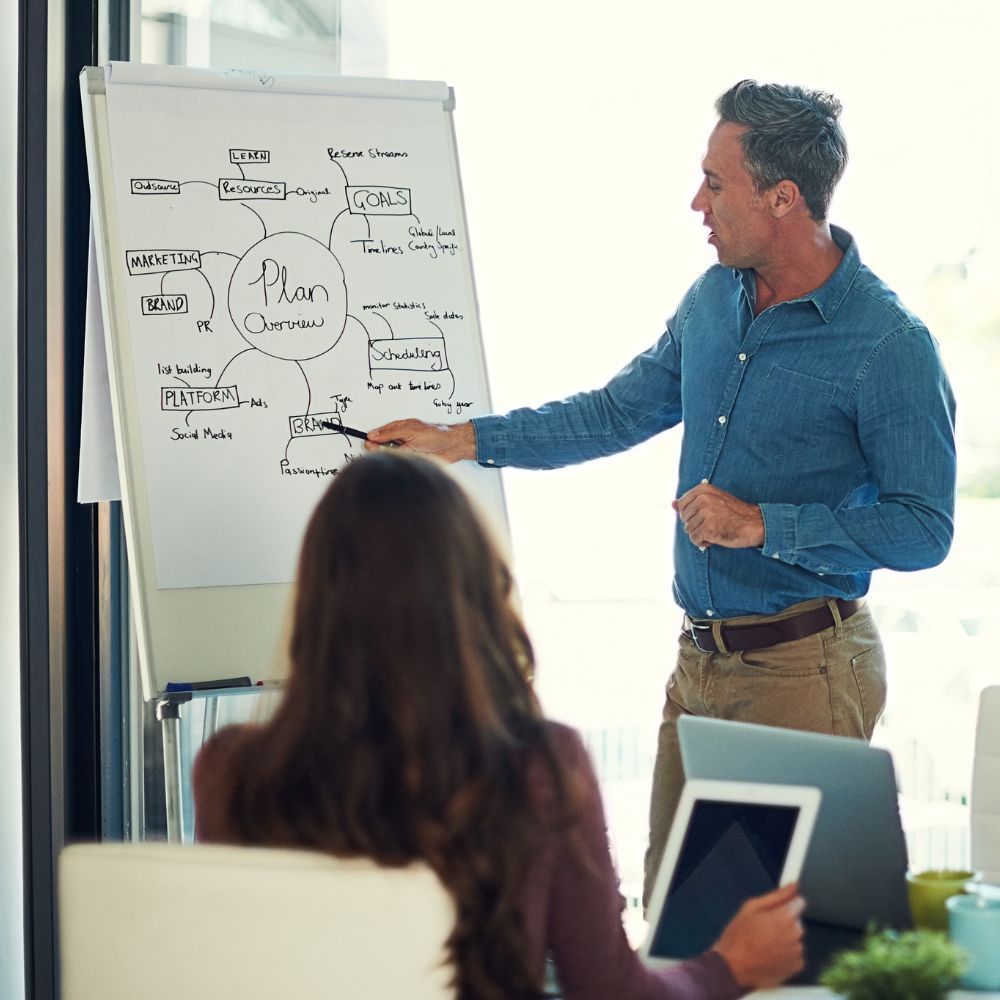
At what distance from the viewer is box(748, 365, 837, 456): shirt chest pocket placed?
211 centimetres

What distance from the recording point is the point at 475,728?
1137 mm

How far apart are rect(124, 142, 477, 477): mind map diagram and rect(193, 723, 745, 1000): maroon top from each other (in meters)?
1.20

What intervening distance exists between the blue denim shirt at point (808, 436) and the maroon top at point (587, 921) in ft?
3.19

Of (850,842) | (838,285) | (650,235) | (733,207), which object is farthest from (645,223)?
(850,842)

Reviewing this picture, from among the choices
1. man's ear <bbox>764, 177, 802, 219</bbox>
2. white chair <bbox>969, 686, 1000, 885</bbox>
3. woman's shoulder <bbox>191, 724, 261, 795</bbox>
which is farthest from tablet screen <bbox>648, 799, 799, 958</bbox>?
man's ear <bbox>764, 177, 802, 219</bbox>

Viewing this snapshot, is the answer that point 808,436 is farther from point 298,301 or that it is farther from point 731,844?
point 731,844

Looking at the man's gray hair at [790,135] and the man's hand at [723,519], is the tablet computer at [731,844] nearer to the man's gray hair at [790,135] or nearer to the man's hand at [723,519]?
the man's hand at [723,519]

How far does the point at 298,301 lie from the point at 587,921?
4.63ft

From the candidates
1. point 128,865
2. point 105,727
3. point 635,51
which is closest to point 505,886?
point 128,865

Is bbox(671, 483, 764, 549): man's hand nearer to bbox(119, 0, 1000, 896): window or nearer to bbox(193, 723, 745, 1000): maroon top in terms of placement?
bbox(119, 0, 1000, 896): window

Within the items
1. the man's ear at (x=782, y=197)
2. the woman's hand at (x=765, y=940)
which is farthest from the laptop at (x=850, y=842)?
the man's ear at (x=782, y=197)

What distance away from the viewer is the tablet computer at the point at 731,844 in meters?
1.12

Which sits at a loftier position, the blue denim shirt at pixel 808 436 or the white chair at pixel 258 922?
the blue denim shirt at pixel 808 436

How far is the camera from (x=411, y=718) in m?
1.13
